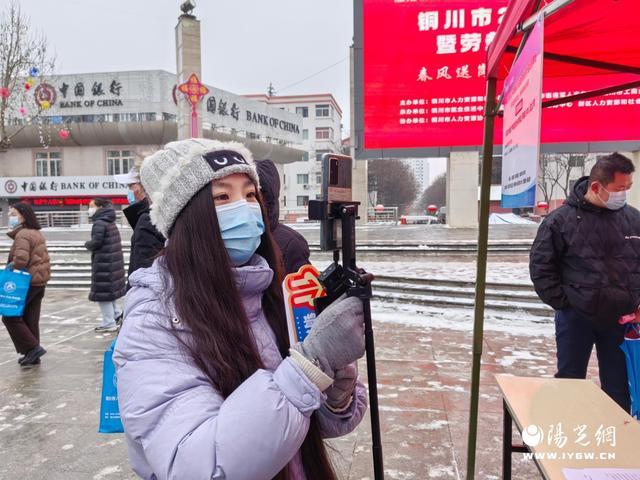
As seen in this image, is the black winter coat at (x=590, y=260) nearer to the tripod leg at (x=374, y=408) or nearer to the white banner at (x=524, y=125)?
the white banner at (x=524, y=125)

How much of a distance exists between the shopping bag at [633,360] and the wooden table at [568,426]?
30.4 inches

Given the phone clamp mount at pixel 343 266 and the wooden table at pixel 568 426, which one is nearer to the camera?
the phone clamp mount at pixel 343 266

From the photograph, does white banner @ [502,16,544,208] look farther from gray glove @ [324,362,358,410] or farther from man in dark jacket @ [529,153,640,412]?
man in dark jacket @ [529,153,640,412]

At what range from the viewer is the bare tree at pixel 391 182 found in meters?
49.9

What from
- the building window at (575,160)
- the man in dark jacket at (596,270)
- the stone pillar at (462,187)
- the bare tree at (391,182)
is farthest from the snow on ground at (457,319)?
the bare tree at (391,182)

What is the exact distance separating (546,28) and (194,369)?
2220 mm

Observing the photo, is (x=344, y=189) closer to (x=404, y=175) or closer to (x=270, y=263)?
(x=270, y=263)

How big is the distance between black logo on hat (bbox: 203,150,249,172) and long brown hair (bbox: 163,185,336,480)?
7 cm

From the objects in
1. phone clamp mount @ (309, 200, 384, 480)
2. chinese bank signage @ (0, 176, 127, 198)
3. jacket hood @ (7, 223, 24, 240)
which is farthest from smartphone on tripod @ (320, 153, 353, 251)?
chinese bank signage @ (0, 176, 127, 198)

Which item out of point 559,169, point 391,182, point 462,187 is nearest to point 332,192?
point 462,187

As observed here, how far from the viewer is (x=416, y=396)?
13.0 ft

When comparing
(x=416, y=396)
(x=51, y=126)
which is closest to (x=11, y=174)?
(x=51, y=126)

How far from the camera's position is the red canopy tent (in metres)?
1.94

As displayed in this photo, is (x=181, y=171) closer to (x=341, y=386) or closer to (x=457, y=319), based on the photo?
(x=341, y=386)
